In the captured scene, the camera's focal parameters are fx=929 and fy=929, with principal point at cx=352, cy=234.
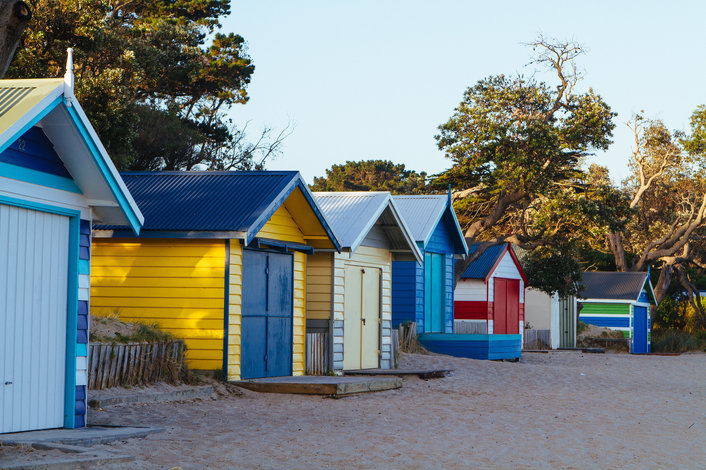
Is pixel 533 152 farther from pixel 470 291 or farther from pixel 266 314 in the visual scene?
pixel 266 314

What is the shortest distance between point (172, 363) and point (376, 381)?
12.7 ft

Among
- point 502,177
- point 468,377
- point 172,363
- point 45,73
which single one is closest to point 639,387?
point 468,377

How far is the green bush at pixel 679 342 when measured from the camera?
135 feet

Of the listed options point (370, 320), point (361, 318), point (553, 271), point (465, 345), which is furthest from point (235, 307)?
point (553, 271)

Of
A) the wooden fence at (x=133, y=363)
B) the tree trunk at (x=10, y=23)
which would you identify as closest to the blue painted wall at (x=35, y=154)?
the tree trunk at (x=10, y=23)

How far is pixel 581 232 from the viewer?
3250 centimetres

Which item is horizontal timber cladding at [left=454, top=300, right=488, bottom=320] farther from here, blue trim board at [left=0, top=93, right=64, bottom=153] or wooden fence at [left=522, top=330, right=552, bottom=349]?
blue trim board at [left=0, top=93, right=64, bottom=153]

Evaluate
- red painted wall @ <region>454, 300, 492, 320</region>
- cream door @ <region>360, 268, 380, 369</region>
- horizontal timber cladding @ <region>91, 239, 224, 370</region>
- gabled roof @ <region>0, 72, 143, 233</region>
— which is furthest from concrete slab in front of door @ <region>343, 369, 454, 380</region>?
red painted wall @ <region>454, 300, 492, 320</region>

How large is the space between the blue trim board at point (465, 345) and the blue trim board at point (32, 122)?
678 inches

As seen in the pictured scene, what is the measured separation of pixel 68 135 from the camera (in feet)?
32.2

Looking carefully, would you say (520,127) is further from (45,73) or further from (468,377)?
(45,73)

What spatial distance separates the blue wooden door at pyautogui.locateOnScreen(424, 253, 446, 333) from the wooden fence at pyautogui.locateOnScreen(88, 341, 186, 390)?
1262 centimetres

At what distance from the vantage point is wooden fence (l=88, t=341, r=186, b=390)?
12555mm

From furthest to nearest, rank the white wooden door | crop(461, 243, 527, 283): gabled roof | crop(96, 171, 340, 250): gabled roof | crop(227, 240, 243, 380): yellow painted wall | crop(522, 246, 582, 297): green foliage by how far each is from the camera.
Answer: crop(522, 246, 582, 297): green foliage
crop(461, 243, 527, 283): gabled roof
the white wooden door
crop(227, 240, 243, 380): yellow painted wall
crop(96, 171, 340, 250): gabled roof
